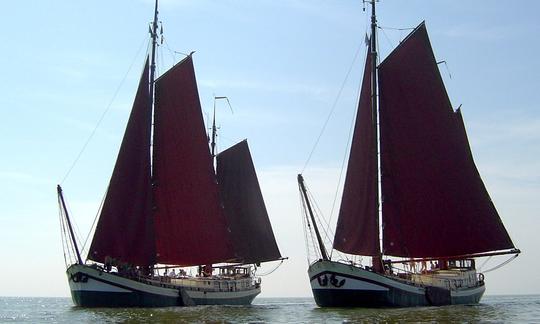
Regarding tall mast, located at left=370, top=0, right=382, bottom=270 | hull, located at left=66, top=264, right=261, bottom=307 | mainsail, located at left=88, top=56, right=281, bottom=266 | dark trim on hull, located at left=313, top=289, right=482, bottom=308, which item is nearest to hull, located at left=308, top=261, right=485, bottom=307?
dark trim on hull, located at left=313, top=289, right=482, bottom=308

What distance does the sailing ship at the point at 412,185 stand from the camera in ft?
185

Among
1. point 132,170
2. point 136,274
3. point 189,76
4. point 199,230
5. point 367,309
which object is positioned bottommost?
point 367,309

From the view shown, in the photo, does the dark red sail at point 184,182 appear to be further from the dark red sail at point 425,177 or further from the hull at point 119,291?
the dark red sail at point 425,177

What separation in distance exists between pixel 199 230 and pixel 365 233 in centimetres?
1534

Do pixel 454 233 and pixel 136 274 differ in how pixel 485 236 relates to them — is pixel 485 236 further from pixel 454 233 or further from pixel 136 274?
pixel 136 274

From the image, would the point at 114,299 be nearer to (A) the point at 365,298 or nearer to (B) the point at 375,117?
(A) the point at 365,298

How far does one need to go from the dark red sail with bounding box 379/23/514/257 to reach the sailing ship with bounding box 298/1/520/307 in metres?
0.08

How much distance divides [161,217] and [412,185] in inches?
817

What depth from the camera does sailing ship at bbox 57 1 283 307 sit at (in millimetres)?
56594

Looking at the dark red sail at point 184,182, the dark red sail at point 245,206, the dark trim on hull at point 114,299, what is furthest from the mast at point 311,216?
the dark red sail at point 245,206

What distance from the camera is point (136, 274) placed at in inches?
2258

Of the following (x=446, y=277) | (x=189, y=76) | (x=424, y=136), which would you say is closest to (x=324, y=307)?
(x=446, y=277)

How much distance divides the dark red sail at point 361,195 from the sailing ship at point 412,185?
8 centimetres

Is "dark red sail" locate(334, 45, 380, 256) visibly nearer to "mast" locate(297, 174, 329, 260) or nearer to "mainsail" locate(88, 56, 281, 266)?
"mast" locate(297, 174, 329, 260)
